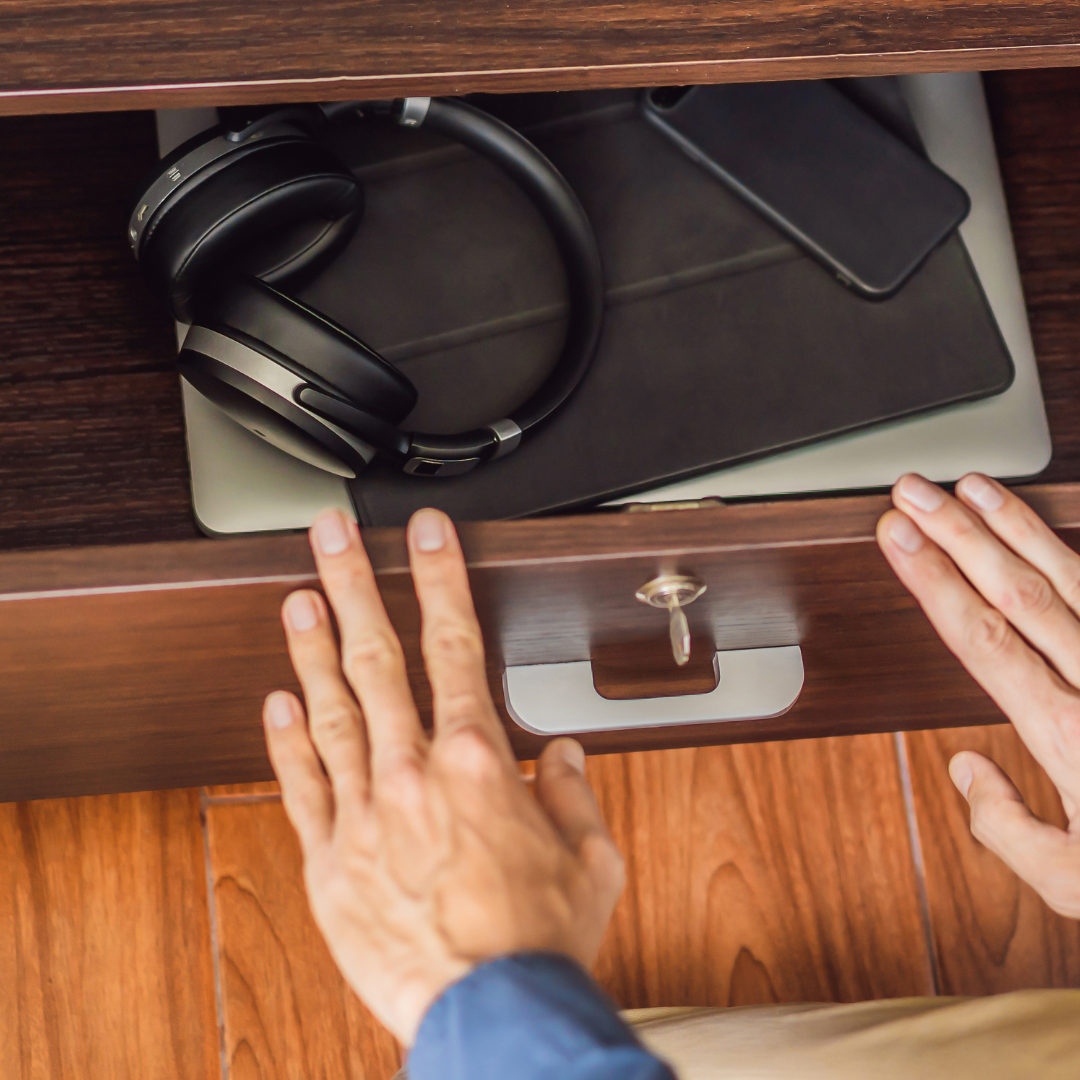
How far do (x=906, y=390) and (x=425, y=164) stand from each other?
10.3 inches

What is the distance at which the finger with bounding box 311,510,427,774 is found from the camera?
0.35 meters

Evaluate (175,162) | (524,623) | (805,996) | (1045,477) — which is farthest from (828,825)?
(175,162)

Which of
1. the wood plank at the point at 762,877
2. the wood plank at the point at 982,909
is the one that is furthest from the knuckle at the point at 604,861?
the wood plank at the point at 982,909

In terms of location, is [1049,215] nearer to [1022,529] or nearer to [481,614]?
[1022,529]

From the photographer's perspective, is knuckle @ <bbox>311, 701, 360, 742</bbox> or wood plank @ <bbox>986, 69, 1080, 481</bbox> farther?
wood plank @ <bbox>986, 69, 1080, 481</bbox>

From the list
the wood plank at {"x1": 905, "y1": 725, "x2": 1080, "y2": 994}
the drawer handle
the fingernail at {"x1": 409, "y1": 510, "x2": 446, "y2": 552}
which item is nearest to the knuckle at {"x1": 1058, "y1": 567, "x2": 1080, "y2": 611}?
the drawer handle

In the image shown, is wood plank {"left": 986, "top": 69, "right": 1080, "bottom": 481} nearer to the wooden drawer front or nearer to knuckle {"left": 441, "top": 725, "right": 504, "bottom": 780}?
the wooden drawer front

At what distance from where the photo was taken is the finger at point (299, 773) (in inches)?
15.5

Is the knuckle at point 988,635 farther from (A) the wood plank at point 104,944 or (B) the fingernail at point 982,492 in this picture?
(A) the wood plank at point 104,944

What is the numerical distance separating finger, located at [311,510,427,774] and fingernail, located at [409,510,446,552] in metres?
0.02

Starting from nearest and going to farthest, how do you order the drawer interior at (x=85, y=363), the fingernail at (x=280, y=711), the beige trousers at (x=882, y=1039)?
the fingernail at (x=280, y=711), the drawer interior at (x=85, y=363), the beige trousers at (x=882, y=1039)

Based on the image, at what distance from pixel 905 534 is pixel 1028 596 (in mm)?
67

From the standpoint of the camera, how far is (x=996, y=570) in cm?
40

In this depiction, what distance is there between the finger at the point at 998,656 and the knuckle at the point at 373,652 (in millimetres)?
178
